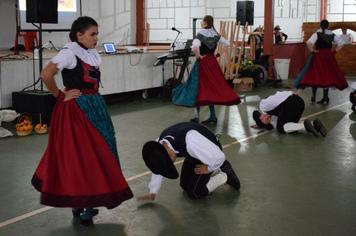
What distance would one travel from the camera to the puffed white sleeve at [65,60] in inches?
99.3

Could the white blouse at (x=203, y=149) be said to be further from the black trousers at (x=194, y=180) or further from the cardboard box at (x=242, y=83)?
the cardboard box at (x=242, y=83)

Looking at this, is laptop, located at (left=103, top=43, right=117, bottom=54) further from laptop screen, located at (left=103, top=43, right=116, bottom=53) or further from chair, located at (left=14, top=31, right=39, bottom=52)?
chair, located at (left=14, top=31, right=39, bottom=52)

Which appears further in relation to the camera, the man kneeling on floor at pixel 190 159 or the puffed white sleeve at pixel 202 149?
the puffed white sleeve at pixel 202 149

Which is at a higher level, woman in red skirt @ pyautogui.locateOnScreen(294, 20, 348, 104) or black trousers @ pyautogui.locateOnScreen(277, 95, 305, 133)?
woman in red skirt @ pyautogui.locateOnScreen(294, 20, 348, 104)

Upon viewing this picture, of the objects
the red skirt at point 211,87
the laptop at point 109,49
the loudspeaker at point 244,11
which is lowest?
the red skirt at point 211,87

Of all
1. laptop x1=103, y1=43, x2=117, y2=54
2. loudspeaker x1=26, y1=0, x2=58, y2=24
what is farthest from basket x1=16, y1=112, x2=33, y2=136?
laptop x1=103, y1=43, x2=117, y2=54

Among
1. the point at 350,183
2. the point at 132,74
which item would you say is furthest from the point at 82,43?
the point at 132,74

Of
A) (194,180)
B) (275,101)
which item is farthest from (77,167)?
(275,101)

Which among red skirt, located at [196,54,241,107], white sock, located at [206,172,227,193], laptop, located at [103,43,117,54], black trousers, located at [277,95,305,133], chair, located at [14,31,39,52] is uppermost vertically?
chair, located at [14,31,39,52]

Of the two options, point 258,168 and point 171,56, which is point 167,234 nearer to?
point 258,168

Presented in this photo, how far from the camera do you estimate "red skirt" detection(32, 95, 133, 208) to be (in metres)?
2.55

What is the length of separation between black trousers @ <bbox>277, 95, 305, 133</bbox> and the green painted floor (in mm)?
154

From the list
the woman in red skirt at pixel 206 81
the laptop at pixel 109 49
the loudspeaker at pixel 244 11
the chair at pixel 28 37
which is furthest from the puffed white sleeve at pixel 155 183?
the loudspeaker at pixel 244 11

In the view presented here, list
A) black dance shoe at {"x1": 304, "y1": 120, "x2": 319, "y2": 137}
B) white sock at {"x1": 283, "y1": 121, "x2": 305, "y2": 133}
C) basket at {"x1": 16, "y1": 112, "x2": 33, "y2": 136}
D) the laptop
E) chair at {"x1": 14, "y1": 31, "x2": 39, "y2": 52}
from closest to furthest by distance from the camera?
1. black dance shoe at {"x1": 304, "y1": 120, "x2": 319, "y2": 137}
2. white sock at {"x1": 283, "y1": 121, "x2": 305, "y2": 133}
3. basket at {"x1": 16, "y1": 112, "x2": 33, "y2": 136}
4. the laptop
5. chair at {"x1": 14, "y1": 31, "x2": 39, "y2": 52}
